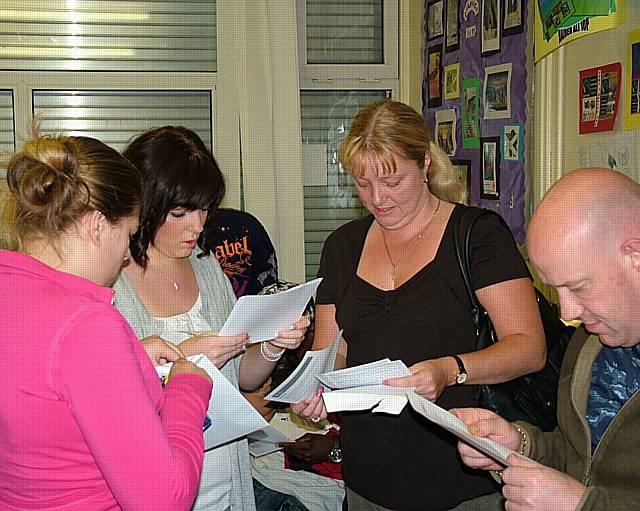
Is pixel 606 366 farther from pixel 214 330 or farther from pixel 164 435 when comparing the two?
pixel 214 330

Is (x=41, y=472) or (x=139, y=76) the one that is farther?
(x=139, y=76)

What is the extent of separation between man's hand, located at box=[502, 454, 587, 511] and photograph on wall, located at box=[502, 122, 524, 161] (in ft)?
5.70

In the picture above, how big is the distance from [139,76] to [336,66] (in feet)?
3.10

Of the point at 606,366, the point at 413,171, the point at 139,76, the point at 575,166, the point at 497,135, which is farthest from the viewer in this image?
the point at 139,76

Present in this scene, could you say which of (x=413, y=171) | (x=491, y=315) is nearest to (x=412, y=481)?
(x=491, y=315)

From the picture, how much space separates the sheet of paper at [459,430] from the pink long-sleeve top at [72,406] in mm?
433

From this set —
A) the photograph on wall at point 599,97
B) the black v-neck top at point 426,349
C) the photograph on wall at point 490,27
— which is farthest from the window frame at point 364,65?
the black v-neck top at point 426,349

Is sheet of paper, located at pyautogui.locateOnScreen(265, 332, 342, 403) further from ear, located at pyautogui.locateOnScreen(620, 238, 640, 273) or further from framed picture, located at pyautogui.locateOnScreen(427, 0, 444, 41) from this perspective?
framed picture, located at pyautogui.locateOnScreen(427, 0, 444, 41)

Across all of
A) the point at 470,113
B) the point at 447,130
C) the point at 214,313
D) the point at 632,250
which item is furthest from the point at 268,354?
the point at 447,130

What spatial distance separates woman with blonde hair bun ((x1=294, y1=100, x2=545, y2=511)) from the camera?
1.94m

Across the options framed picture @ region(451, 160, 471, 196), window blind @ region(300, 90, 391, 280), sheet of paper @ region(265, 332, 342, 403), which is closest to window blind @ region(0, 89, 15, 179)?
window blind @ region(300, 90, 391, 280)

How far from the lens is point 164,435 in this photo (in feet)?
4.35

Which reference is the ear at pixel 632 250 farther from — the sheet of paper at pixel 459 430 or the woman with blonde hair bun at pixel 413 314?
the woman with blonde hair bun at pixel 413 314

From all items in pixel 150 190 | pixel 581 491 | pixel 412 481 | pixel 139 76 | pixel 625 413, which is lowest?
pixel 412 481
